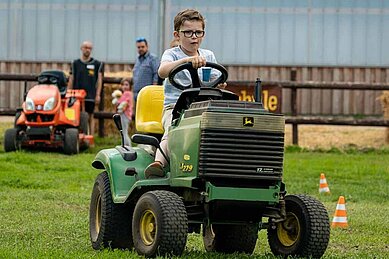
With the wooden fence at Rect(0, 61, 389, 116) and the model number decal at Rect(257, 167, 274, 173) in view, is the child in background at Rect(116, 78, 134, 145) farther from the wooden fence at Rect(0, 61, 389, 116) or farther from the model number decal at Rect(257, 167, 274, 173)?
the model number decal at Rect(257, 167, 274, 173)

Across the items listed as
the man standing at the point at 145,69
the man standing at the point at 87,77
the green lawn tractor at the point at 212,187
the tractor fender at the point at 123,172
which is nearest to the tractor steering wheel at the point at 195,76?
the green lawn tractor at the point at 212,187

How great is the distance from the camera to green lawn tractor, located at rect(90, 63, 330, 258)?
7.23 m

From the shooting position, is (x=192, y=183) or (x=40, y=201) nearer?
(x=192, y=183)

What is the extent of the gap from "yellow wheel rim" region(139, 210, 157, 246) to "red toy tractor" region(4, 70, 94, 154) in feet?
35.8

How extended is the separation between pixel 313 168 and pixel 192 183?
1011cm

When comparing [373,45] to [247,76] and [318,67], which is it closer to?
[318,67]

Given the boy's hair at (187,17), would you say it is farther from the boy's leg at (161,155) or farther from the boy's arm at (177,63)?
the boy's leg at (161,155)

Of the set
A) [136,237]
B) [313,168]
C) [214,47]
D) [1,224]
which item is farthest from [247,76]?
[136,237]

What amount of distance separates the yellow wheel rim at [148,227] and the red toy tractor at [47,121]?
1091 cm

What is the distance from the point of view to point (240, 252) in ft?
27.0

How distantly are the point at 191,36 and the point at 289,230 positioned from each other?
1.56m

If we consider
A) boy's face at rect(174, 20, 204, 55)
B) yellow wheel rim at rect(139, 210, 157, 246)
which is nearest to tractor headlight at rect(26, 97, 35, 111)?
boy's face at rect(174, 20, 204, 55)

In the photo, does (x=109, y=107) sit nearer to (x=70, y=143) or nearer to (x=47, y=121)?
(x=47, y=121)

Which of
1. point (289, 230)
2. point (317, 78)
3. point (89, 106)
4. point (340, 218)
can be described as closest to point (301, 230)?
point (289, 230)
